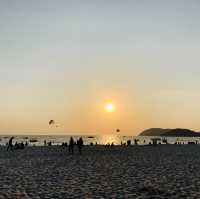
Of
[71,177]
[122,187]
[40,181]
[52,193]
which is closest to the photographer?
[52,193]

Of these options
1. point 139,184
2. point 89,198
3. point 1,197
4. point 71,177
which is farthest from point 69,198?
point 71,177

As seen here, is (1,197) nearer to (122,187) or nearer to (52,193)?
(52,193)

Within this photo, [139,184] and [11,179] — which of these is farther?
[11,179]

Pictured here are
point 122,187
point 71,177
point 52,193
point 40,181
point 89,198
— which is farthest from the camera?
point 71,177

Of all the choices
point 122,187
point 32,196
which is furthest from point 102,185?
point 32,196

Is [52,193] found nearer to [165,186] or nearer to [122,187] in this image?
[122,187]

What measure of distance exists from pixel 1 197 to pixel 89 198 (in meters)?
4.23

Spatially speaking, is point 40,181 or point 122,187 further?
point 40,181

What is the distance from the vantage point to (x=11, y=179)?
80.5 feet

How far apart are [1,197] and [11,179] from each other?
22.5 ft

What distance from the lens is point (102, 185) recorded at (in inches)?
858

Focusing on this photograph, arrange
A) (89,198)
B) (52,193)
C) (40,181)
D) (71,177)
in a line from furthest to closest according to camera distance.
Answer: (71,177) < (40,181) < (52,193) < (89,198)

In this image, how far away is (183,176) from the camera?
25844 mm

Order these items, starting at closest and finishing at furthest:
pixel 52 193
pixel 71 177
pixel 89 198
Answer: pixel 89 198
pixel 52 193
pixel 71 177
